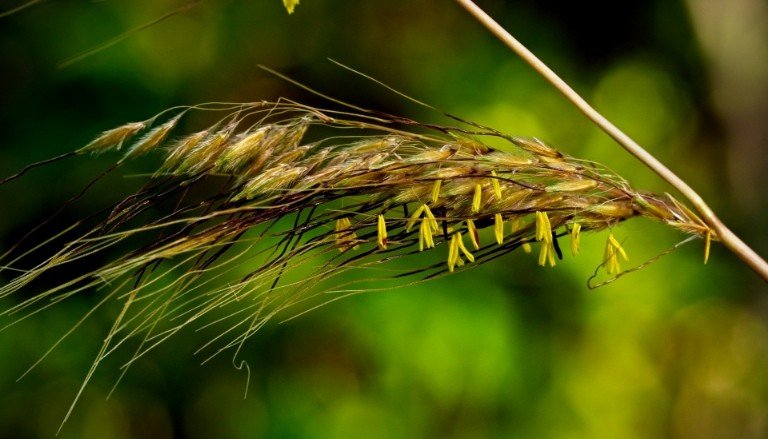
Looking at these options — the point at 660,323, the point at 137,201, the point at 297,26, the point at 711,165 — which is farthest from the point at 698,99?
the point at 137,201

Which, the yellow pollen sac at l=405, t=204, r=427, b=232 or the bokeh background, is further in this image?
the bokeh background

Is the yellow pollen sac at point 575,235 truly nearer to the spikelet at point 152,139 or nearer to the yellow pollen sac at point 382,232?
the yellow pollen sac at point 382,232

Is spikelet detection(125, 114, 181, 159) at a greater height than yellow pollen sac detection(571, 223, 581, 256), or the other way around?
spikelet detection(125, 114, 181, 159)

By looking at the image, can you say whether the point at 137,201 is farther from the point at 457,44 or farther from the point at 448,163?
the point at 457,44

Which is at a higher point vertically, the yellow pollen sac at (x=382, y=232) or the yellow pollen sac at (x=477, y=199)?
the yellow pollen sac at (x=477, y=199)

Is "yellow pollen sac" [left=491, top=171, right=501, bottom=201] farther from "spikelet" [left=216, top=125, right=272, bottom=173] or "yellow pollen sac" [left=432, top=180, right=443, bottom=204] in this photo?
"spikelet" [left=216, top=125, right=272, bottom=173]

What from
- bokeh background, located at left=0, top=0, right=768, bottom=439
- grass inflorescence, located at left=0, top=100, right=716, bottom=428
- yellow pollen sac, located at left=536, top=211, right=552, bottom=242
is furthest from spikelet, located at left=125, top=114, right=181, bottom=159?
bokeh background, located at left=0, top=0, right=768, bottom=439

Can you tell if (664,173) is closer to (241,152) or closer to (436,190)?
(436,190)

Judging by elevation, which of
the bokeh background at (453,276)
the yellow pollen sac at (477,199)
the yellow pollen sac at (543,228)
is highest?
the yellow pollen sac at (477,199)

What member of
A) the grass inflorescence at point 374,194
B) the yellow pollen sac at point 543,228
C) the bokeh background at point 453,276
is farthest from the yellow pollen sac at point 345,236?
the bokeh background at point 453,276

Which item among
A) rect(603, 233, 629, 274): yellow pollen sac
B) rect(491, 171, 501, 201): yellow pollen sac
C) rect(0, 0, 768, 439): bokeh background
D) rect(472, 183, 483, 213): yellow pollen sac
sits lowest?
rect(0, 0, 768, 439): bokeh background
